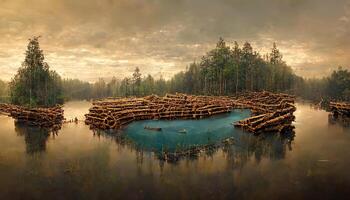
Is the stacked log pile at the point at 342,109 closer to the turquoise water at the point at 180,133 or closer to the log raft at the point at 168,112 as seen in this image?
the log raft at the point at 168,112

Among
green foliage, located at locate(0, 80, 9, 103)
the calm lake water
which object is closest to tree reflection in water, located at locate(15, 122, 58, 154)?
the calm lake water

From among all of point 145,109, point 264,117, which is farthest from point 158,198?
point 145,109

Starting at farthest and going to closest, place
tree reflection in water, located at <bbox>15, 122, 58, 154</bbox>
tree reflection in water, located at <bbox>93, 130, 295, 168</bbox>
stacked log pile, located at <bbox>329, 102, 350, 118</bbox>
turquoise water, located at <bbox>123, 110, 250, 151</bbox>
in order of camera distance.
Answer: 1. stacked log pile, located at <bbox>329, 102, 350, 118</bbox>
2. turquoise water, located at <bbox>123, 110, 250, 151</bbox>
3. tree reflection in water, located at <bbox>15, 122, 58, 154</bbox>
4. tree reflection in water, located at <bbox>93, 130, 295, 168</bbox>

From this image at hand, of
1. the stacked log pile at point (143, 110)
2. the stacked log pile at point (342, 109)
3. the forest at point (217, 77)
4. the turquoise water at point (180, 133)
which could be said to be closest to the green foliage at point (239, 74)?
the forest at point (217, 77)

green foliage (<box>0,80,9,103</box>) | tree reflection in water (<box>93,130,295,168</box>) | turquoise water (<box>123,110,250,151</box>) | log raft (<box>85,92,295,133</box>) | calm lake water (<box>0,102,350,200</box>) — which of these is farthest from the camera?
green foliage (<box>0,80,9,103</box>)

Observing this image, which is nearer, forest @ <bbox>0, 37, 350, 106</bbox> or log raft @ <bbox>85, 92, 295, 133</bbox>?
log raft @ <bbox>85, 92, 295, 133</bbox>

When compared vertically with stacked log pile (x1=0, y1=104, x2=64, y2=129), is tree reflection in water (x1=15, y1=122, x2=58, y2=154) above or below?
below

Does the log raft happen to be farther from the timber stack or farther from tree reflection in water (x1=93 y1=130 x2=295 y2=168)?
the timber stack

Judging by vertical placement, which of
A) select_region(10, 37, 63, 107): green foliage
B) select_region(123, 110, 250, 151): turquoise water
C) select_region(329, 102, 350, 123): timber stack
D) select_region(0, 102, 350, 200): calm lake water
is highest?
select_region(10, 37, 63, 107): green foliage
